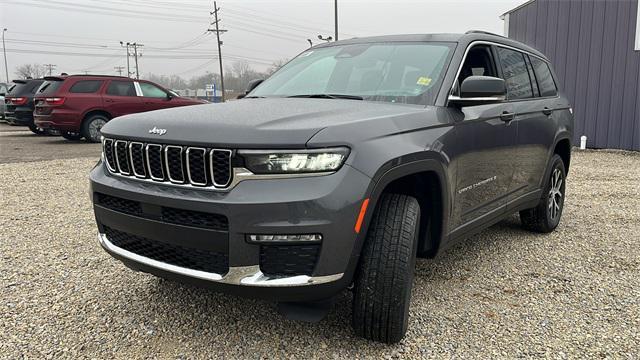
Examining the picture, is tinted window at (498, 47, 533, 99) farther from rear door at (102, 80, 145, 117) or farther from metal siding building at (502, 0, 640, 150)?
rear door at (102, 80, 145, 117)

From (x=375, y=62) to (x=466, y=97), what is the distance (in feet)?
2.46

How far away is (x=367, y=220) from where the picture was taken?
2.37 meters

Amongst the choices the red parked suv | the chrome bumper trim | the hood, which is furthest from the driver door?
the red parked suv

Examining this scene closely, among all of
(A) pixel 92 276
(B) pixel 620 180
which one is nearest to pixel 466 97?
(A) pixel 92 276

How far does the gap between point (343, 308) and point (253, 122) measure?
1360 millimetres

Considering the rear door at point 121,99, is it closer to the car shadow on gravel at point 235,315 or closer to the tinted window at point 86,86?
the tinted window at point 86,86

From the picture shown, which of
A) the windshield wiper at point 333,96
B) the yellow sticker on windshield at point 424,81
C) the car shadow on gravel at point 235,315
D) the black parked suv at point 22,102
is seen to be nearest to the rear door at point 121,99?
the black parked suv at point 22,102

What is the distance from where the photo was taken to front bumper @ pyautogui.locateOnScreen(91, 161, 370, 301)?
2197 mm

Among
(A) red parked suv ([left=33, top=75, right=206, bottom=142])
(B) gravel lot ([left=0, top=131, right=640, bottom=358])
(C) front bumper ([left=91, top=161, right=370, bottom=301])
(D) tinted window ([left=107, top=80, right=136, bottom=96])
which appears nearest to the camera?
(C) front bumper ([left=91, top=161, right=370, bottom=301])

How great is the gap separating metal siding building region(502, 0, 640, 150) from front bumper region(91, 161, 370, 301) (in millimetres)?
11899

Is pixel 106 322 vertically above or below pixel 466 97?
below

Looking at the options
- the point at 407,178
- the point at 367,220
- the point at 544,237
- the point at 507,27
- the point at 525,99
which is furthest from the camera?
the point at 507,27

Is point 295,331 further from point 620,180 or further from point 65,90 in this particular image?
point 65,90

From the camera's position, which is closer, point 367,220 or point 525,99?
point 367,220
